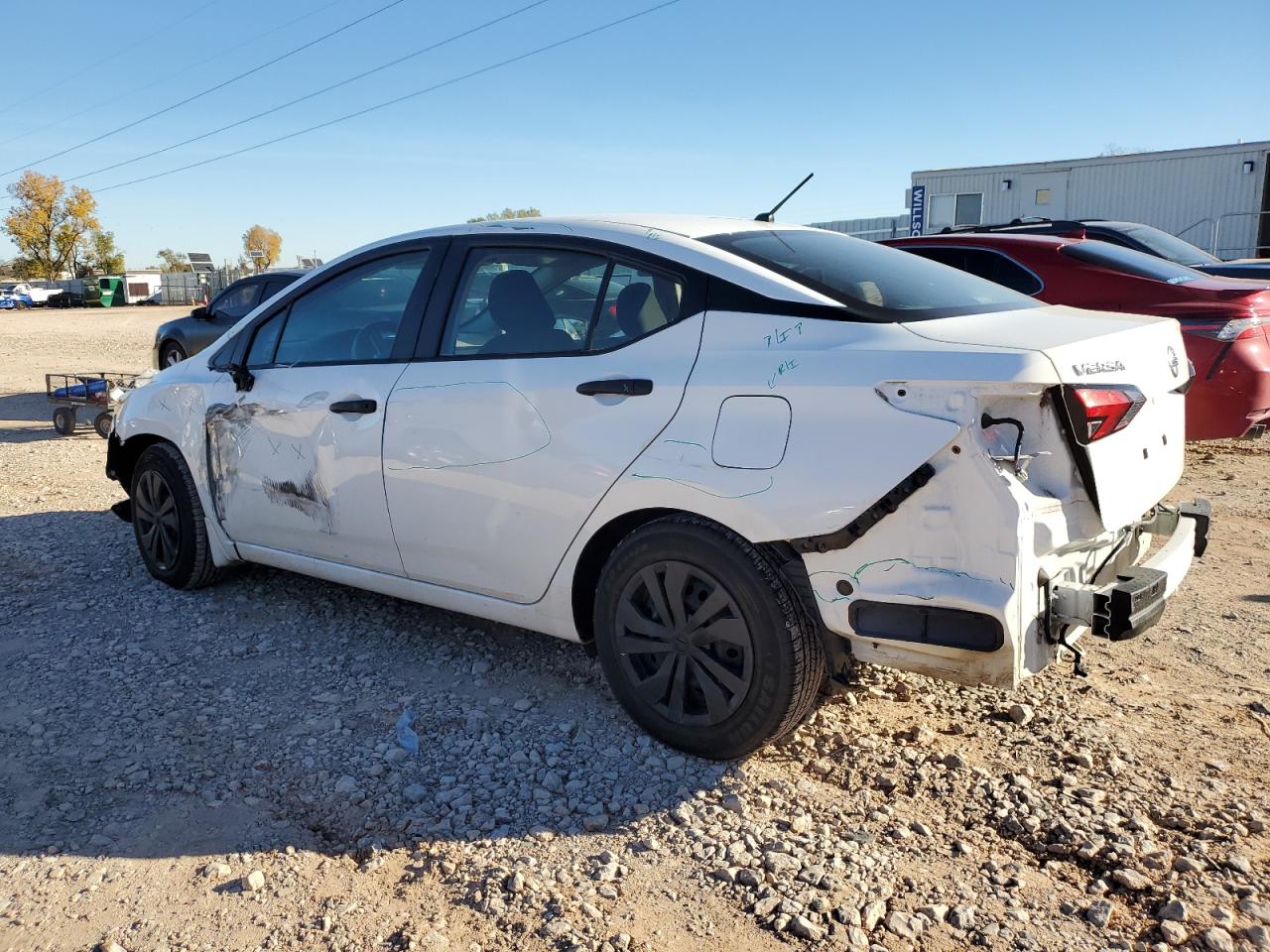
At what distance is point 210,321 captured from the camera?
12945mm

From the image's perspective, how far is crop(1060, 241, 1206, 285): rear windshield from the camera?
288 inches

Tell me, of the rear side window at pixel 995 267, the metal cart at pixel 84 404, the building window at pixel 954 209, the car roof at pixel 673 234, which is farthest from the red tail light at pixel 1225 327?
the building window at pixel 954 209

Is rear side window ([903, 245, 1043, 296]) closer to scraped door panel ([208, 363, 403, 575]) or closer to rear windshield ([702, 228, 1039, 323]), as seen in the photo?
rear windshield ([702, 228, 1039, 323])

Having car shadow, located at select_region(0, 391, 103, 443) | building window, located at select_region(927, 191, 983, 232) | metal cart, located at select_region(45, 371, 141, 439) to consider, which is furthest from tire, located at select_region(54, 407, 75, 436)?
building window, located at select_region(927, 191, 983, 232)

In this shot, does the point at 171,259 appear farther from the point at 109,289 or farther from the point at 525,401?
the point at 525,401

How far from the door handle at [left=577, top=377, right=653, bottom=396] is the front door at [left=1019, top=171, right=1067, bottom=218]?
2648 cm

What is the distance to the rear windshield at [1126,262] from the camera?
732 cm

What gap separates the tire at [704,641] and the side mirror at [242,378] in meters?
2.11

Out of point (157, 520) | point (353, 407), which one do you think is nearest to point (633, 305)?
point (353, 407)

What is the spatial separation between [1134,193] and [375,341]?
26875 mm

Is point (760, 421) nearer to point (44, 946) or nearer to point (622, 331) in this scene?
point (622, 331)

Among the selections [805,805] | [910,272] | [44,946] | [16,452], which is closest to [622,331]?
[910,272]

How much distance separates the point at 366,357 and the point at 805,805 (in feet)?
8.01

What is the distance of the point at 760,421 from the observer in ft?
10.3
